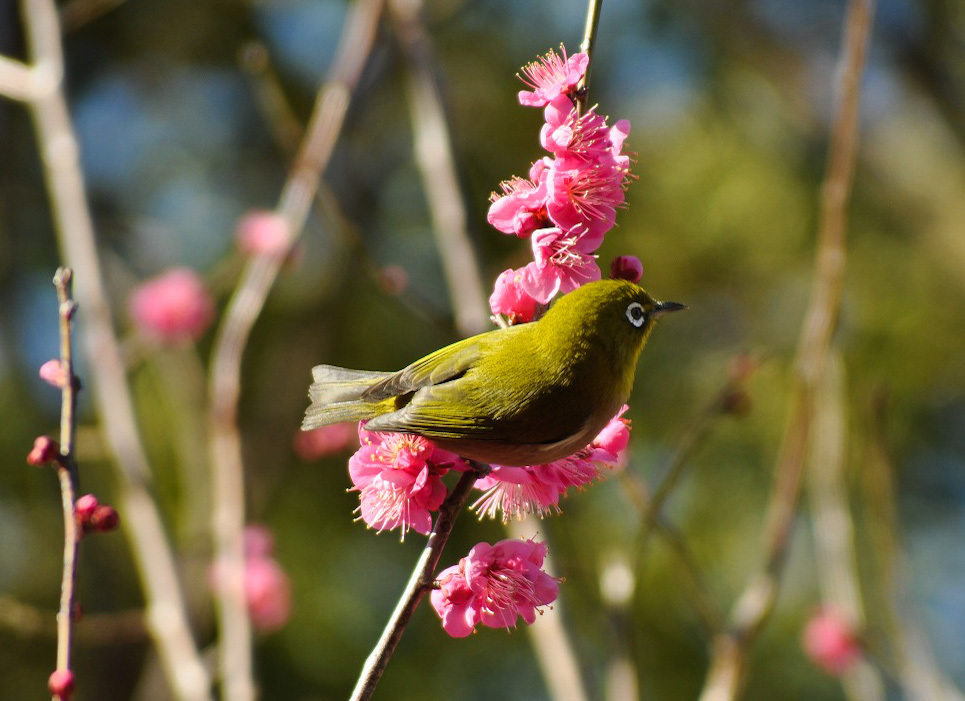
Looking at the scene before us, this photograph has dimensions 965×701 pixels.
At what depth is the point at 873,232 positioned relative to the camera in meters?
9.76

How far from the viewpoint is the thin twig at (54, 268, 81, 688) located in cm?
135

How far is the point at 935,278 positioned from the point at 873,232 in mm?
906

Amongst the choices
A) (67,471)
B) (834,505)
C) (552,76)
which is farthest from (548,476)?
(834,505)

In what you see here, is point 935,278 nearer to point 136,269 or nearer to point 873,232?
point 873,232

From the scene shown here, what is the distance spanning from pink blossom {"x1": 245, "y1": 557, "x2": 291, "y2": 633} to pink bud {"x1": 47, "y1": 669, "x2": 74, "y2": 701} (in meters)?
3.01

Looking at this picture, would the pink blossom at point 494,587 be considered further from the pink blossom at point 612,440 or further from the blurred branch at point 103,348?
the blurred branch at point 103,348

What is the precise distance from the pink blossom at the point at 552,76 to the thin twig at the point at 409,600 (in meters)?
0.77

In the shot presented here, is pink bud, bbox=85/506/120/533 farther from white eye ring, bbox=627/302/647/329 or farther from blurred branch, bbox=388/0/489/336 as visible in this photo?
blurred branch, bbox=388/0/489/336

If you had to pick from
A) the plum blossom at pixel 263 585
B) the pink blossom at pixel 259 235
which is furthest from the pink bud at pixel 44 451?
the plum blossom at pixel 263 585

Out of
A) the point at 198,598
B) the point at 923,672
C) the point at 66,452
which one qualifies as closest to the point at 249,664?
the point at 66,452

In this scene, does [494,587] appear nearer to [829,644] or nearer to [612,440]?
[612,440]

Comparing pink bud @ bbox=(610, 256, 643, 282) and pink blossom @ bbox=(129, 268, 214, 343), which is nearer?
pink bud @ bbox=(610, 256, 643, 282)

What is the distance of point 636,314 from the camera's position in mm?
2072

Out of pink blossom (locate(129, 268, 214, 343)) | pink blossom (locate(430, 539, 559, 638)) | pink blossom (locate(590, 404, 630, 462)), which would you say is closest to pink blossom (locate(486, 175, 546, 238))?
pink blossom (locate(590, 404, 630, 462))
